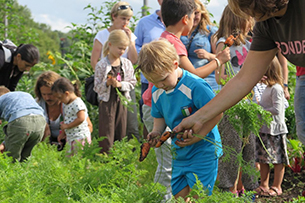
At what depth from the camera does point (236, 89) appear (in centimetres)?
271

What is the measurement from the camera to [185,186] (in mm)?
3215

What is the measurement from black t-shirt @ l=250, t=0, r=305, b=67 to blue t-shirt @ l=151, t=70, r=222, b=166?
0.65m

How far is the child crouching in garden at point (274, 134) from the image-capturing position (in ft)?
15.5

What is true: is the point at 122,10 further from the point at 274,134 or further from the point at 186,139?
the point at 186,139

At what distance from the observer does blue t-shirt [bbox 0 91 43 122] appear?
16.1 ft

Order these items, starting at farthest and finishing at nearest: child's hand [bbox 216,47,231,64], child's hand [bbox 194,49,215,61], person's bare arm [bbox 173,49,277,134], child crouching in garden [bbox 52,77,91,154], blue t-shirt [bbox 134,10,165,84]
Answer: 1. child crouching in garden [bbox 52,77,91,154]
2. blue t-shirt [bbox 134,10,165,84]
3. child's hand [bbox 194,49,215,61]
4. child's hand [bbox 216,47,231,64]
5. person's bare arm [bbox 173,49,277,134]

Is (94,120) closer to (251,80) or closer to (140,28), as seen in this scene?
(140,28)

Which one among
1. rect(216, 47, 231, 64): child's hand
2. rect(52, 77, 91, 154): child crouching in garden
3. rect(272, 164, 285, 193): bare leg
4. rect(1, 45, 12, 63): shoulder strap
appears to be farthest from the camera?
rect(1, 45, 12, 63): shoulder strap

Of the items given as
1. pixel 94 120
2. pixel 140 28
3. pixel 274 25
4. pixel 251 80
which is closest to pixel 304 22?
pixel 274 25

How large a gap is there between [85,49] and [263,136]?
4658 mm

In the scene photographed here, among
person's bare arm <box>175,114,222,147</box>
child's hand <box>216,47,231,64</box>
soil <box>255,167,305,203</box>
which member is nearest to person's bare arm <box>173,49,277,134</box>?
person's bare arm <box>175,114,222,147</box>

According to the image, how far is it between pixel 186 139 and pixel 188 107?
0.29 m

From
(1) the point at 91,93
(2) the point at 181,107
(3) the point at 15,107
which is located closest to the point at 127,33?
(1) the point at 91,93

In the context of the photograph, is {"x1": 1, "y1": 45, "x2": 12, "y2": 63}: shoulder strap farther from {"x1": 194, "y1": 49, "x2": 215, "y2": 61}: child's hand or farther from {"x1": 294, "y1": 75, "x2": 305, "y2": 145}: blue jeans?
{"x1": 294, "y1": 75, "x2": 305, "y2": 145}: blue jeans
